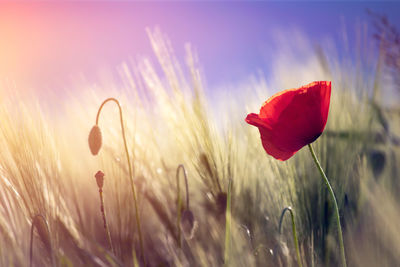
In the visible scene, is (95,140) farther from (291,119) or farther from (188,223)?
(291,119)

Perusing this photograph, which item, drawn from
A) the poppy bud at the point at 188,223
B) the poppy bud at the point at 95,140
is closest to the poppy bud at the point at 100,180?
the poppy bud at the point at 95,140

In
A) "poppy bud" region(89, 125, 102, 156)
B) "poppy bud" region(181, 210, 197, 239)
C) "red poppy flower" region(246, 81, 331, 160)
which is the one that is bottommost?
"poppy bud" region(181, 210, 197, 239)

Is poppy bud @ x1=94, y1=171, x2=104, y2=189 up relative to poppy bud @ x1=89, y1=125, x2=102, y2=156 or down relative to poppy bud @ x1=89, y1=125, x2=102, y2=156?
down

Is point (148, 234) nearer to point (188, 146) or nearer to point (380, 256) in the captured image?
point (188, 146)

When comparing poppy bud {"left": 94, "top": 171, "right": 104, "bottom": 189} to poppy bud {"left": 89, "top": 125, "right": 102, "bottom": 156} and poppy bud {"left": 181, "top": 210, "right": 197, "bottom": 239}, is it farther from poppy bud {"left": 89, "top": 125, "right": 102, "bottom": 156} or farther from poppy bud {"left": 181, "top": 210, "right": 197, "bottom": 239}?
poppy bud {"left": 181, "top": 210, "right": 197, "bottom": 239}

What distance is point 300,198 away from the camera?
73 centimetres

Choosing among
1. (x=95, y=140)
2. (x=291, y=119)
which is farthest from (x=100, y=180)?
(x=291, y=119)

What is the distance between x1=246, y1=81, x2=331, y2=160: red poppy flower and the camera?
1.78 ft

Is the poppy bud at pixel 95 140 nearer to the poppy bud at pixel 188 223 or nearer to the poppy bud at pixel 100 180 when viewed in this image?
the poppy bud at pixel 100 180

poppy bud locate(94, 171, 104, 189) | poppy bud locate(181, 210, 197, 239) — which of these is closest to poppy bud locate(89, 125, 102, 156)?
poppy bud locate(94, 171, 104, 189)

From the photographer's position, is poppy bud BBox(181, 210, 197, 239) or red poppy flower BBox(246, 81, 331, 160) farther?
poppy bud BBox(181, 210, 197, 239)

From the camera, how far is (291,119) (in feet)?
1.81

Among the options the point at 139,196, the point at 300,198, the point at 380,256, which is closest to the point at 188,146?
the point at 139,196

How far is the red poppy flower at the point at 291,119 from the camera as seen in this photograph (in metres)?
0.54
